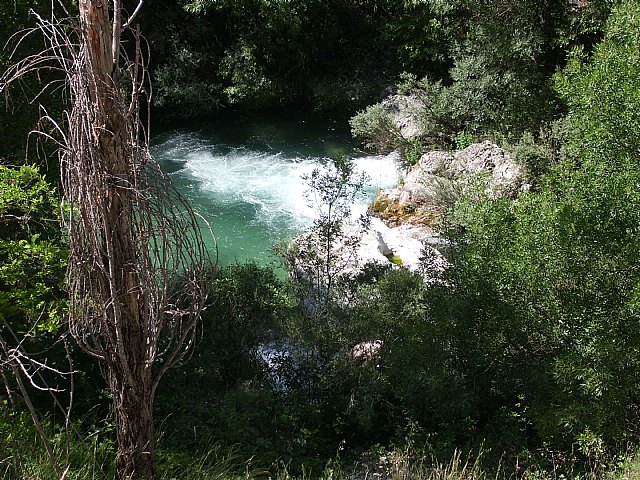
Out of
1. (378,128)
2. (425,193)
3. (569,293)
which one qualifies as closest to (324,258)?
(569,293)

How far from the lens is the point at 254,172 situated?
14602 mm

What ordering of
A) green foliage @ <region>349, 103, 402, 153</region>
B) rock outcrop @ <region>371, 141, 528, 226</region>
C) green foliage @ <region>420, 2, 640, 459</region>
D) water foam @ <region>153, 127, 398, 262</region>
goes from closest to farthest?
green foliage @ <region>420, 2, 640, 459</region> → rock outcrop @ <region>371, 141, 528, 226</region> → water foam @ <region>153, 127, 398, 262</region> → green foliage @ <region>349, 103, 402, 153</region>

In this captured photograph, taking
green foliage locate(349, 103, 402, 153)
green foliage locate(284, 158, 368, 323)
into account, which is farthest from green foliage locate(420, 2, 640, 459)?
green foliage locate(349, 103, 402, 153)

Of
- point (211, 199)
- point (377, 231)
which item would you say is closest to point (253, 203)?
point (211, 199)

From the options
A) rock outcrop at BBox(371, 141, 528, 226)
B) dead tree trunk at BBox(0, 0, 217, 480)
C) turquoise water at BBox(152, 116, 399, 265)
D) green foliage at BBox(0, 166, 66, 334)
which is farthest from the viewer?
turquoise water at BBox(152, 116, 399, 265)

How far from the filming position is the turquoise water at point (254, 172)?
39.9ft

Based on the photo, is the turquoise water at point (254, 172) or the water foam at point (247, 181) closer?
the turquoise water at point (254, 172)

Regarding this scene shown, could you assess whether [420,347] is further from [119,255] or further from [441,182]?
[441,182]

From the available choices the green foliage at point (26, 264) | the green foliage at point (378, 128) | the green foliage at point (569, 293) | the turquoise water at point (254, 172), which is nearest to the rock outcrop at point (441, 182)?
the turquoise water at point (254, 172)

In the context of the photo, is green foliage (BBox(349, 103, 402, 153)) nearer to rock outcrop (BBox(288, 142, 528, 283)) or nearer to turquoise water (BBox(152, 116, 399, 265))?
turquoise water (BBox(152, 116, 399, 265))

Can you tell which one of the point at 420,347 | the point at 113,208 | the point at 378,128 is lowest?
the point at 420,347

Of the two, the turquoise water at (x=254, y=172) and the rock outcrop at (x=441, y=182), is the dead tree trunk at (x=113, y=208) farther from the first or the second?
the rock outcrop at (x=441, y=182)

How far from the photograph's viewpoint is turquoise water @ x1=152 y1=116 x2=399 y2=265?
1216cm

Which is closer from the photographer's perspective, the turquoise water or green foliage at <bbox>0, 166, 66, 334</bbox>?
green foliage at <bbox>0, 166, 66, 334</bbox>
